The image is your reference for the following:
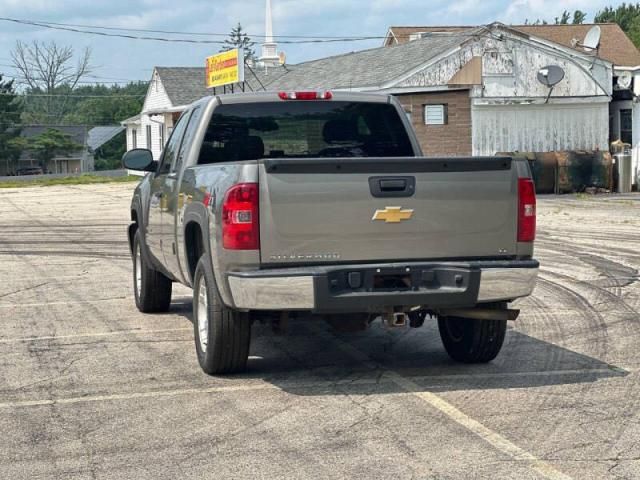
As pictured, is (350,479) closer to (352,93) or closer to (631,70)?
(352,93)

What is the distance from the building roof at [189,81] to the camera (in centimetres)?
4950

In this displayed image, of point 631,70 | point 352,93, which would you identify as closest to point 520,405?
point 352,93

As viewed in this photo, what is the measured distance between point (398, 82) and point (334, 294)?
2671 cm

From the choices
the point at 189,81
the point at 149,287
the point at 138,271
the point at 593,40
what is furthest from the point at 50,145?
the point at 149,287

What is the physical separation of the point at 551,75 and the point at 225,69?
16.8 m

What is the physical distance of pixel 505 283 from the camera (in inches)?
287

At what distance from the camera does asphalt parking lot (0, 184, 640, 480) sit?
5.66 meters

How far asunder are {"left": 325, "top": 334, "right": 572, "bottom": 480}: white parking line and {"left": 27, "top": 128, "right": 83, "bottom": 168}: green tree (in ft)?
245

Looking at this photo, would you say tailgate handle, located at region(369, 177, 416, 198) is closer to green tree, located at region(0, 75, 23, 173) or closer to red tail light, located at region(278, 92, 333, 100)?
red tail light, located at region(278, 92, 333, 100)

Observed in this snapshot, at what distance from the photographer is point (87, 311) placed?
11000 mm

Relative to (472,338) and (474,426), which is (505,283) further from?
(474,426)

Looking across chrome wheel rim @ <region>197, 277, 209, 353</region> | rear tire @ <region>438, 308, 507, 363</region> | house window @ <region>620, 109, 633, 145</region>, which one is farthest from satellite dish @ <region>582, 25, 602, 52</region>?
chrome wheel rim @ <region>197, 277, 209, 353</region>

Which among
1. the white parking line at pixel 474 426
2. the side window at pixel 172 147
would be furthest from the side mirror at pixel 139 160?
A: the white parking line at pixel 474 426

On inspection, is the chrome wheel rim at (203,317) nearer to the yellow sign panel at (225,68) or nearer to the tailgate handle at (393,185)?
the tailgate handle at (393,185)
